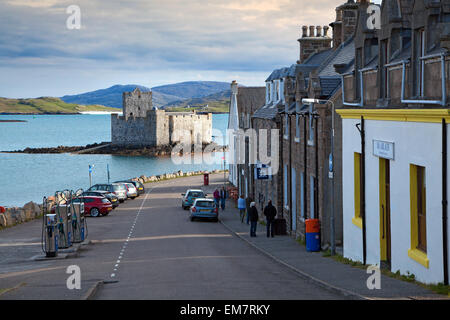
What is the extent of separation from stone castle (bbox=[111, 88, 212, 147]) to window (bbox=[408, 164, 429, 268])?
126 m

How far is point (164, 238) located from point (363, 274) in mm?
13677

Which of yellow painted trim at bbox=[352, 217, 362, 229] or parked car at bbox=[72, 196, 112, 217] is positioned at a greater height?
yellow painted trim at bbox=[352, 217, 362, 229]

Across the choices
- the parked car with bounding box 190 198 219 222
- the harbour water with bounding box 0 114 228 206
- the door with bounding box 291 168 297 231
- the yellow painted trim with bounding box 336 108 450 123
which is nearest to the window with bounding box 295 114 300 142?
the door with bounding box 291 168 297 231

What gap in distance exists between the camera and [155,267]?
19391 mm

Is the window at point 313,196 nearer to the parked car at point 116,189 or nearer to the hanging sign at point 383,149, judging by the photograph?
the hanging sign at point 383,149

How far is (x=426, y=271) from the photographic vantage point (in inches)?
554

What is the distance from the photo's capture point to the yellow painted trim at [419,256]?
45.9 ft

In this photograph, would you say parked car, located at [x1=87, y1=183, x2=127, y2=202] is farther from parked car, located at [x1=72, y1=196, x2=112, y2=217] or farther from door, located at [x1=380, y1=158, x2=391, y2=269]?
door, located at [x1=380, y1=158, x2=391, y2=269]

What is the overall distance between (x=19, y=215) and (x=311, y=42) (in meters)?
18.9

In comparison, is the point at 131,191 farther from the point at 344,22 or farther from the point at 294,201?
the point at 344,22

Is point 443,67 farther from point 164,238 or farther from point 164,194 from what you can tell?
point 164,194

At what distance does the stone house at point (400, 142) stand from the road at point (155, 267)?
2302mm

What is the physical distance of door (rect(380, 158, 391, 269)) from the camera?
56.6 feet
